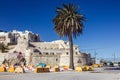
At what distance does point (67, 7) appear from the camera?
55.9 m

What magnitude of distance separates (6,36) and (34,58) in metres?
59.1

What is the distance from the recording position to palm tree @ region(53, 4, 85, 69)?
5512 centimetres

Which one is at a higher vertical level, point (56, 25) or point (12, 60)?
point (56, 25)

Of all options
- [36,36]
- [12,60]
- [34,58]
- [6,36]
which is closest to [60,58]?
[34,58]

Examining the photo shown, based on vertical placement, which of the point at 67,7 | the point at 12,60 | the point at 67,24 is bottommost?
the point at 12,60

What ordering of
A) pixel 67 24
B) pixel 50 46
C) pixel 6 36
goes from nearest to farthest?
pixel 67 24
pixel 50 46
pixel 6 36

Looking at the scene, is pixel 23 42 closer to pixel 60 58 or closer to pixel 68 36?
pixel 60 58

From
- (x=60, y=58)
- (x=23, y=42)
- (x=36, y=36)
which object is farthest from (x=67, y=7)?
(x=36, y=36)

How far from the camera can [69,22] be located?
55156mm

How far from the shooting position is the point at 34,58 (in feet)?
296

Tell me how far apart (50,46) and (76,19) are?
65.5 m

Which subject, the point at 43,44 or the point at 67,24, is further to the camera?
the point at 43,44

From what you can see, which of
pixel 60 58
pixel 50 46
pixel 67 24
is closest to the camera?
pixel 67 24

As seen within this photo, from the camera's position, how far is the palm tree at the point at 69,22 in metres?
55.1
